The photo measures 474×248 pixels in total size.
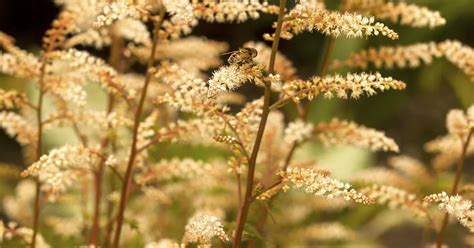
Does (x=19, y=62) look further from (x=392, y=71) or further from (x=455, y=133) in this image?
(x=392, y=71)

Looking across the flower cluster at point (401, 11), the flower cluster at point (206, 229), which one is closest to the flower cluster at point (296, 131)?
the flower cluster at point (401, 11)

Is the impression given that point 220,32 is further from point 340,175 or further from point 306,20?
point 306,20

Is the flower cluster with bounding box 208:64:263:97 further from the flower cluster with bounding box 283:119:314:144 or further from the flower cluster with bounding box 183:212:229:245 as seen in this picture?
the flower cluster with bounding box 283:119:314:144

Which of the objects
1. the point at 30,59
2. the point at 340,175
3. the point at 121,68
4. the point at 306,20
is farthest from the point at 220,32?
the point at 306,20

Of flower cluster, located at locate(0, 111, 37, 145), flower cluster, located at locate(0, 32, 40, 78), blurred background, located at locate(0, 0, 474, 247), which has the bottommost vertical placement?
flower cluster, located at locate(0, 111, 37, 145)

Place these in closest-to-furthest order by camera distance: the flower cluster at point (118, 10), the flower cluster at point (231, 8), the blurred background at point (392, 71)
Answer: the flower cluster at point (118, 10), the flower cluster at point (231, 8), the blurred background at point (392, 71)

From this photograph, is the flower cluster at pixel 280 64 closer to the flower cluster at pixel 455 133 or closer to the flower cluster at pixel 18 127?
the flower cluster at pixel 455 133

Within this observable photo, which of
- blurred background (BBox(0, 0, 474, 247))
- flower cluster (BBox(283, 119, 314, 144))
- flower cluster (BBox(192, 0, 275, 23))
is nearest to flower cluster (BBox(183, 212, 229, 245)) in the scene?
flower cluster (BBox(192, 0, 275, 23))
